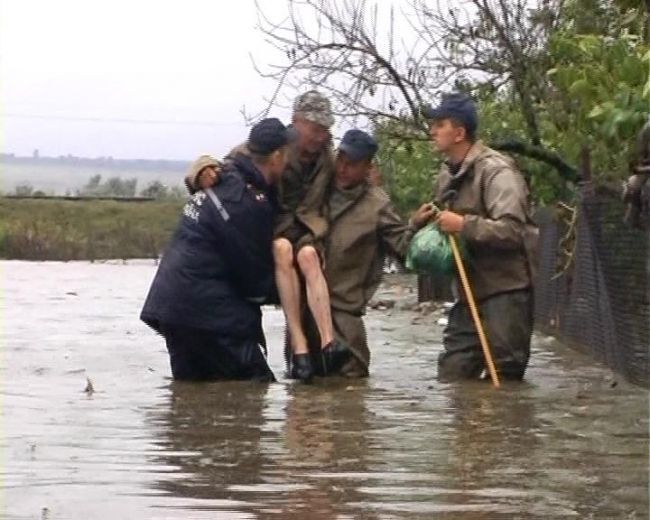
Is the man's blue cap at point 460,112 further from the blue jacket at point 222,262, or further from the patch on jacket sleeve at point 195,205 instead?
the patch on jacket sleeve at point 195,205

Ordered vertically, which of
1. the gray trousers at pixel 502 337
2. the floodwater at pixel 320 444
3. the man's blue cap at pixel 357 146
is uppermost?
the man's blue cap at pixel 357 146

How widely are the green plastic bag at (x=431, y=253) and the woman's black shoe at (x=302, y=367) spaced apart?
2.82 ft

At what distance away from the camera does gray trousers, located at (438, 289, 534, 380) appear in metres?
11.4

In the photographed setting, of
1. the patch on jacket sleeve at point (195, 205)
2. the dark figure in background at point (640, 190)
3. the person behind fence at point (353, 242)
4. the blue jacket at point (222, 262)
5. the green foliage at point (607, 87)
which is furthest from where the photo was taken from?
the person behind fence at point (353, 242)

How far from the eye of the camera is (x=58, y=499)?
687 cm

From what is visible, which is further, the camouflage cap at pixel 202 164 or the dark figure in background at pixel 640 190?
the camouflage cap at pixel 202 164

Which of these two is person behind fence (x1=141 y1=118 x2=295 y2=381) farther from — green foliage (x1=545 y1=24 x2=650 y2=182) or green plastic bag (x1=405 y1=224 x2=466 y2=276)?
green foliage (x1=545 y1=24 x2=650 y2=182)

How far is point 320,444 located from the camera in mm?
8383

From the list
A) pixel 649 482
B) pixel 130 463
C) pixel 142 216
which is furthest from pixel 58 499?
pixel 142 216

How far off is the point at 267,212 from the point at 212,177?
0.40 m

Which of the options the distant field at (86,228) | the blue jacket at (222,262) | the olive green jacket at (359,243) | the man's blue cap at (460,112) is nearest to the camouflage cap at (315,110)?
the blue jacket at (222,262)

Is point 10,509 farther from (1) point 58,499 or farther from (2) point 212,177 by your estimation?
(2) point 212,177

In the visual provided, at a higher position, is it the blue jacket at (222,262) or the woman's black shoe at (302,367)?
the blue jacket at (222,262)

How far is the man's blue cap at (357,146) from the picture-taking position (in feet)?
38.1
